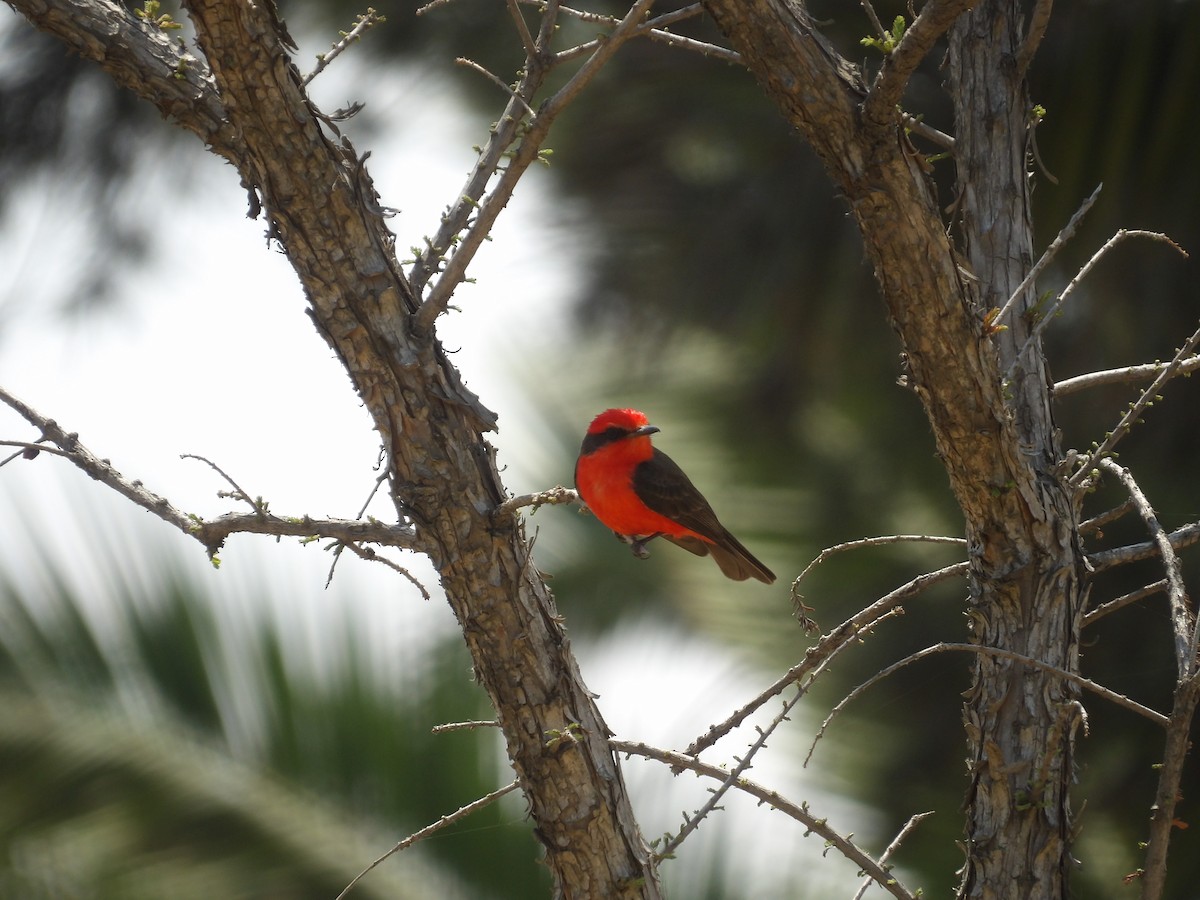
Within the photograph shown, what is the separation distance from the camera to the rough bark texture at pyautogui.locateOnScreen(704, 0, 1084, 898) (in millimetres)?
2969

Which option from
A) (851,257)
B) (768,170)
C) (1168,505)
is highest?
(768,170)

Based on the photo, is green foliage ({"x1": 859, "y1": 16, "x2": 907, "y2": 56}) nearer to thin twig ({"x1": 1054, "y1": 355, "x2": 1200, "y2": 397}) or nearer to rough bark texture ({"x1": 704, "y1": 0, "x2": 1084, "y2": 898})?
rough bark texture ({"x1": 704, "y1": 0, "x2": 1084, "y2": 898})

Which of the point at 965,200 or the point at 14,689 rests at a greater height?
the point at 965,200

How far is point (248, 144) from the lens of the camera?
2930mm

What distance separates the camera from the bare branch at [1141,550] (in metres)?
3.35

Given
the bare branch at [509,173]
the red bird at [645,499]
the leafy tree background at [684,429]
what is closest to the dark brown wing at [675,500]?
the red bird at [645,499]

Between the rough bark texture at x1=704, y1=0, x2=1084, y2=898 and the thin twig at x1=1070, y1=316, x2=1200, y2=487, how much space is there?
0.24ft

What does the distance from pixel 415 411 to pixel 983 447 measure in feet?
4.61

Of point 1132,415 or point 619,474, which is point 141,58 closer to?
point 1132,415

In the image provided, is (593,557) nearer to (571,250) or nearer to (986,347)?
(571,250)

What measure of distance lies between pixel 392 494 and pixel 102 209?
929 cm

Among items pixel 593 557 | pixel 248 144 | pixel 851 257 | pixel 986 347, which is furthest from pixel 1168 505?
pixel 248 144

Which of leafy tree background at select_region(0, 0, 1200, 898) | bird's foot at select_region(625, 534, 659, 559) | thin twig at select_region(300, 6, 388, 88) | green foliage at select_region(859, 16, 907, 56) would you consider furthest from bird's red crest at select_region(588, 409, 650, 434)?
green foliage at select_region(859, 16, 907, 56)

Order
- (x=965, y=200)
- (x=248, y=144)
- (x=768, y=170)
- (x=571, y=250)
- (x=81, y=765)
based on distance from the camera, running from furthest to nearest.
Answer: (x=571, y=250) < (x=768, y=170) < (x=81, y=765) < (x=965, y=200) < (x=248, y=144)
